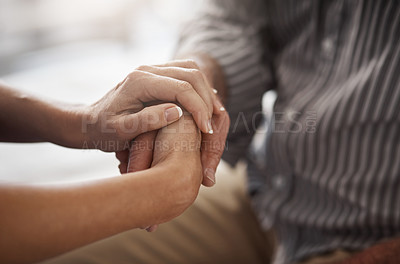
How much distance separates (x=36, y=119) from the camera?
13.4 inches

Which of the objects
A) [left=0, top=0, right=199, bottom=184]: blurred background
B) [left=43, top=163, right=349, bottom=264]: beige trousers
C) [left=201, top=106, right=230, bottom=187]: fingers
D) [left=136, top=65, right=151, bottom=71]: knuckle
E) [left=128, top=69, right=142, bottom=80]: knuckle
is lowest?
[left=43, top=163, right=349, bottom=264]: beige trousers

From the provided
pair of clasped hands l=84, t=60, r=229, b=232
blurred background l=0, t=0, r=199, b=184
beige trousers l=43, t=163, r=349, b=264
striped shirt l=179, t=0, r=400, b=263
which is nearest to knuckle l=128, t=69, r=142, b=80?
pair of clasped hands l=84, t=60, r=229, b=232

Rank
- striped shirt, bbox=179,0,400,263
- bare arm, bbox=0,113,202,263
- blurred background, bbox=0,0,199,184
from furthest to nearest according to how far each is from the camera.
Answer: blurred background, bbox=0,0,199,184 → striped shirt, bbox=179,0,400,263 → bare arm, bbox=0,113,202,263

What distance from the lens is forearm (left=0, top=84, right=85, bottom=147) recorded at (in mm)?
332

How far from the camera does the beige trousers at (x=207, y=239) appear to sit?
1.65 ft

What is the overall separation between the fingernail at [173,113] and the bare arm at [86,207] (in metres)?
0.03

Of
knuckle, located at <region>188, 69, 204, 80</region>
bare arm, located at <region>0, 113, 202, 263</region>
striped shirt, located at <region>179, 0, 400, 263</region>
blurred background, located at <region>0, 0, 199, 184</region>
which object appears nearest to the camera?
bare arm, located at <region>0, 113, 202, 263</region>

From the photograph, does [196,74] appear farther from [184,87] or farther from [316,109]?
[316,109]

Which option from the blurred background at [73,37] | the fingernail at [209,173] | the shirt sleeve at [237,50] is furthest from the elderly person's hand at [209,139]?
the blurred background at [73,37]

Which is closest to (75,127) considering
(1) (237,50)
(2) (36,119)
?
(2) (36,119)

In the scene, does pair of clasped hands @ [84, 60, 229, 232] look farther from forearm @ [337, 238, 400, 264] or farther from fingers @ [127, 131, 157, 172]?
forearm @ [337, 238, 400, 264]

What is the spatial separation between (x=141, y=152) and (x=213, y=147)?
2.5 inches

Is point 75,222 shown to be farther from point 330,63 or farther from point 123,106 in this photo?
point 330,63

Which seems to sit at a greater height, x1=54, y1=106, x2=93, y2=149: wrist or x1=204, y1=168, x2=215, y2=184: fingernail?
x1=54, y1=106, x2=93, y2=149: wrist
